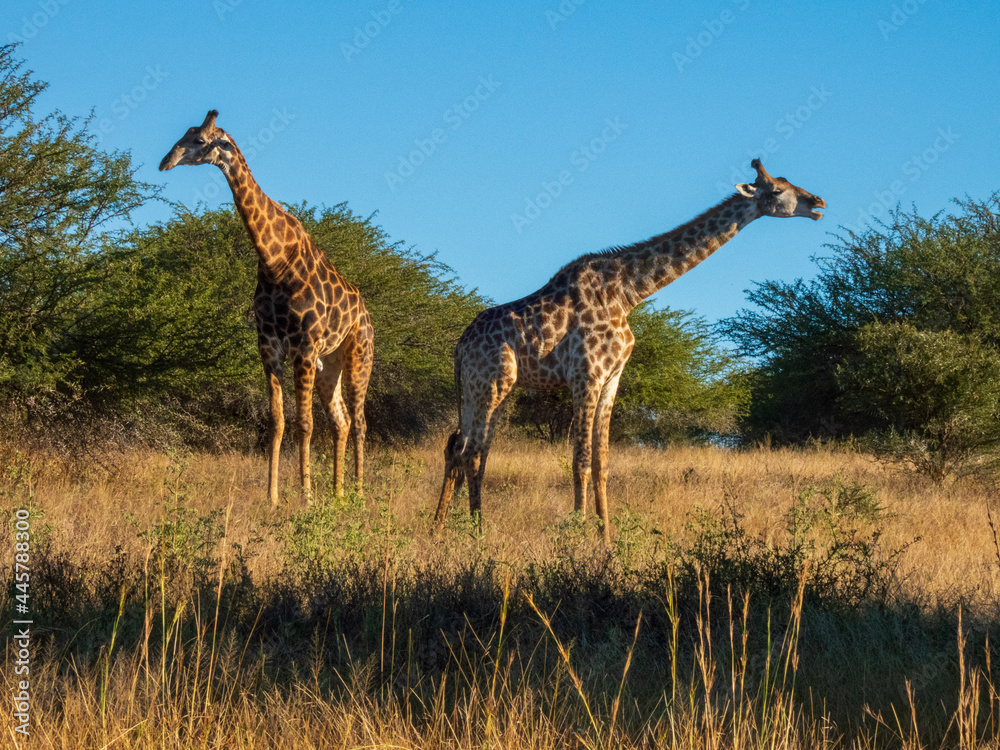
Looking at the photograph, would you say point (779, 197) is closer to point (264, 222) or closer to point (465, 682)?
point (264, 222)

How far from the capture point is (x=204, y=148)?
7.84 meters

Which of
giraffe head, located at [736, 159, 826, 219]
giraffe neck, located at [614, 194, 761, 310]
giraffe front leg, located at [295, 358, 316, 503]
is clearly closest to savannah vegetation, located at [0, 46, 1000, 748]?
giraffe front leg, located at [295, 358, 316, 503]

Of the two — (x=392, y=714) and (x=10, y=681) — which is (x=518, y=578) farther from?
(x=10, y=681)

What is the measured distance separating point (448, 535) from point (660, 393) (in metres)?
17.3

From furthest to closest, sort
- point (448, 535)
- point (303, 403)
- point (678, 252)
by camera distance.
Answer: point (303, 403), point (678, 252), point (448, 535)

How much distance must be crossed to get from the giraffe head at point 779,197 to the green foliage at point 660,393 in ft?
46.5

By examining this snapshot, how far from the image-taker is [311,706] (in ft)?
10.8

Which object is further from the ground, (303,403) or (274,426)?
A: (303,403)

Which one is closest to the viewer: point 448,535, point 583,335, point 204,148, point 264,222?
point 448,535

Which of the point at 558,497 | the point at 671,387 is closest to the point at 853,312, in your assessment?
the point at 671,387

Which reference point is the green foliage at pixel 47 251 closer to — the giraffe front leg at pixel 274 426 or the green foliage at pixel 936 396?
the giraffe front leg at pixel 274 426

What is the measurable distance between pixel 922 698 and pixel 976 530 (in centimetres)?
487

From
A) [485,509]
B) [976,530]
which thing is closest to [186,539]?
[485,509]

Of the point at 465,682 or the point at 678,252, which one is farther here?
the point at 678,252
